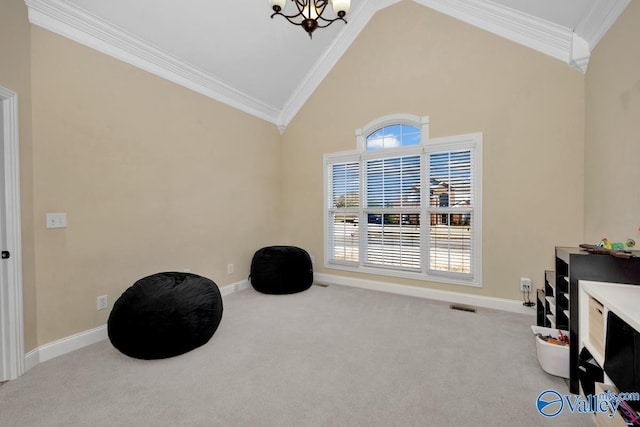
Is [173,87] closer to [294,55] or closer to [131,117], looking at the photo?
[131,117]

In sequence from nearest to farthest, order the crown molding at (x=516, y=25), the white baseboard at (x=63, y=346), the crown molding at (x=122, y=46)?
1. the white baseboard at (x=63, y=346)
2. the crown molding at (x=122, y=46)
3. the crown molding at (x=516, y=25)

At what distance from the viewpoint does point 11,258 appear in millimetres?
2033

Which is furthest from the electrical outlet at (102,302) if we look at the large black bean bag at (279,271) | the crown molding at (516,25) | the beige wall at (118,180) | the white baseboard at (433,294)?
the crown molding at (516,25)

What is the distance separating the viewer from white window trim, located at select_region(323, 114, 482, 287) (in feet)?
11.2

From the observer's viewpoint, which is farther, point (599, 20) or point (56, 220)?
point (599, 20)

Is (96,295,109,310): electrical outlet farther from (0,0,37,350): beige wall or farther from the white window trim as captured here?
the white window trim

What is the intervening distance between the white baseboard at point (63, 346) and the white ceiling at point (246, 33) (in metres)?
2.68

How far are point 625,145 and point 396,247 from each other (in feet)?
8.12

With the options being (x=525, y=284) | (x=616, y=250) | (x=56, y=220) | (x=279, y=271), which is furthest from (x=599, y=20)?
(x=56, y=220)

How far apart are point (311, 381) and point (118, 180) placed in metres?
2.65

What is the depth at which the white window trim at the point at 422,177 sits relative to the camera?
11.2ft

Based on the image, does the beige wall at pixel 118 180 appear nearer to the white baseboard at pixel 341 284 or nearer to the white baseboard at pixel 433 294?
the white baseboard at pixel 341 284

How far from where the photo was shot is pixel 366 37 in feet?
13.6

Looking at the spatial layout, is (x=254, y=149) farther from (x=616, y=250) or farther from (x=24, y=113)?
(x=616, y=250)
